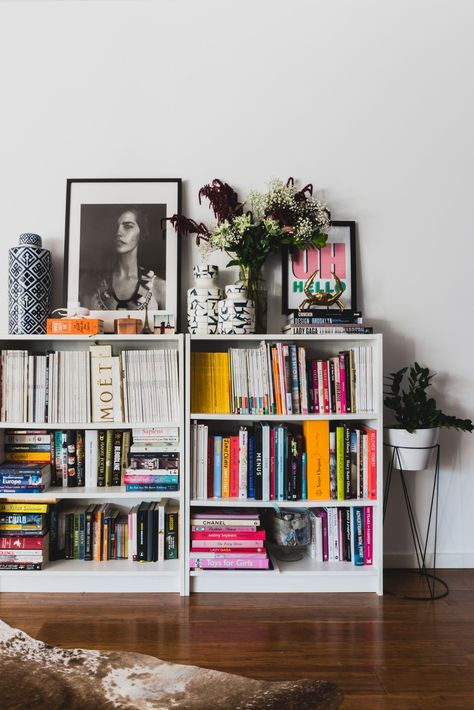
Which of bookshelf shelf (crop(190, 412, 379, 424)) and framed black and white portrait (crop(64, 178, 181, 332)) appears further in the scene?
framed black and white portrait (crop(64, 178, 181, 332))

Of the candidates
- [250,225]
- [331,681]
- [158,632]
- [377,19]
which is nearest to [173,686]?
[158,632]

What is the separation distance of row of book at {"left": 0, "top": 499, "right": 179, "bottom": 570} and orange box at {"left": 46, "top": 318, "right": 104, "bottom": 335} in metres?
0.75

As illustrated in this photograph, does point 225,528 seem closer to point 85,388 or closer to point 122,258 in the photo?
point 85,388

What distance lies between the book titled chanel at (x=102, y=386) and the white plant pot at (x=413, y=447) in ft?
4.13

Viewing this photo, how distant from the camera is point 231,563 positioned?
79.4 inches

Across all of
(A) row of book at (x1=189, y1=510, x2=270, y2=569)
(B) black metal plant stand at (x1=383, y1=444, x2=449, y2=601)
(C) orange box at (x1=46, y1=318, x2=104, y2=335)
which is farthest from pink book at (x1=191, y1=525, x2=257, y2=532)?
(C) orange box at (x1=46, y1=318, x2=104, y2=335)

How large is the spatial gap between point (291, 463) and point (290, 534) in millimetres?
337

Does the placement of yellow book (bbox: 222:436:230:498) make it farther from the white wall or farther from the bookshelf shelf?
the white wall

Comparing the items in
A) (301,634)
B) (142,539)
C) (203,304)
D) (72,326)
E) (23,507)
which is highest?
(203,304)

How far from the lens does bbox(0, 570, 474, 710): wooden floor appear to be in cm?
147

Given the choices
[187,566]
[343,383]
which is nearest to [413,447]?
[343,383]

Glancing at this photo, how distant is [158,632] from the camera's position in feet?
5.67

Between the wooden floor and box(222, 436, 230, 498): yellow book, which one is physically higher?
box(222, 436, 230, 498): yellow book

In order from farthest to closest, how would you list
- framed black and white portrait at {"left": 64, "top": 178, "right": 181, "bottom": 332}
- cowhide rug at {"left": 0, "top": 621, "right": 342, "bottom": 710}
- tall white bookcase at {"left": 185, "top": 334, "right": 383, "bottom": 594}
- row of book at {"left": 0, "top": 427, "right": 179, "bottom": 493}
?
1. framed black and white portrait at {"left": 64, "top": 178, "right": 181, "bottom": 332}
2. row of book at {"left": 0, "top": 427, "right": 179, "bottom": 493}
3. tall white bookcase at {"left": 185, "top": 334, "right": 383, "bottom": 594}
4. cowhide rug at {"left": 0, "top": 621, "right": 342, "bottom": 710}
